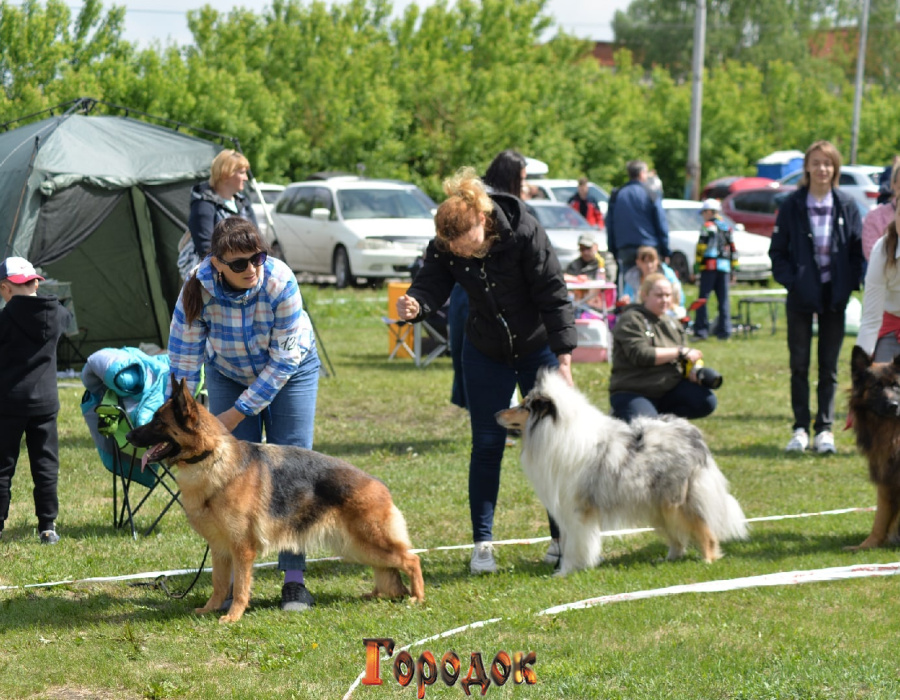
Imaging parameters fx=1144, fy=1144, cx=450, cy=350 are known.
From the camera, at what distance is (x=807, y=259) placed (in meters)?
8.19

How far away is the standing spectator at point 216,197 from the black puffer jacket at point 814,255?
379cm

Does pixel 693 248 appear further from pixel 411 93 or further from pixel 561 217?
pixel 411 93

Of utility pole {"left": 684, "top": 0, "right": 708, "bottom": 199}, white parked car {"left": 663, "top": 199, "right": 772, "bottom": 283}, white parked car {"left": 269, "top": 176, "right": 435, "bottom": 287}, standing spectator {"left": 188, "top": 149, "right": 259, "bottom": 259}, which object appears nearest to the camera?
standing spectator {"left": 188, "top": 149, "right": 259, "bottom": 259}

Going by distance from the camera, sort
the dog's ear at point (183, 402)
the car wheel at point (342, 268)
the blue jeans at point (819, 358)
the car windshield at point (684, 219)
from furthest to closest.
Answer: the car windshield at point (684, 219)
the car wheel at point (342, 268)
the blue jeans at point (819, 358)
the dog's ear at point (183, 402)

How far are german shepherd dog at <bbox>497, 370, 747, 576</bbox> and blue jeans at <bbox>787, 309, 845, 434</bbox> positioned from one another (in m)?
2.98

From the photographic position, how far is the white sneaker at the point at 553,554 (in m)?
5.78

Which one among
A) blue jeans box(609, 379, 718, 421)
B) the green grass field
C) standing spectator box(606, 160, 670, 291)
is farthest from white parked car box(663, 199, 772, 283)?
blue jeans box(609, 379, 718, 421)

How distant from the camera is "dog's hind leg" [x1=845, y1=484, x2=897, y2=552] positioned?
19.2 feet

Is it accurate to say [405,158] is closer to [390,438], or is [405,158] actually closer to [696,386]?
[390,438]

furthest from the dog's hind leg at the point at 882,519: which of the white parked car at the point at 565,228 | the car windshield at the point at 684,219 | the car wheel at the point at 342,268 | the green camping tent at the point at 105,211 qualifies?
the car windshield at the point at 684,219

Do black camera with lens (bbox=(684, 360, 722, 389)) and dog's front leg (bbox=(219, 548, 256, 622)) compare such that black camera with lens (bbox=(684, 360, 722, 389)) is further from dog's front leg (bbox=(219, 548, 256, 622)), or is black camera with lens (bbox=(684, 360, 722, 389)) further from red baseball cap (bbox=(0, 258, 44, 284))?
red baseball cap (bbox=(0, 258, 44, 284))

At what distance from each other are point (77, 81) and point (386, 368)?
35.3ft

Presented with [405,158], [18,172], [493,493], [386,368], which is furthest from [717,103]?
[493,493]

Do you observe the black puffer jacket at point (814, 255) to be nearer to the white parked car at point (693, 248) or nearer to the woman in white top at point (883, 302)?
the woman in white top at point (883, 302)
